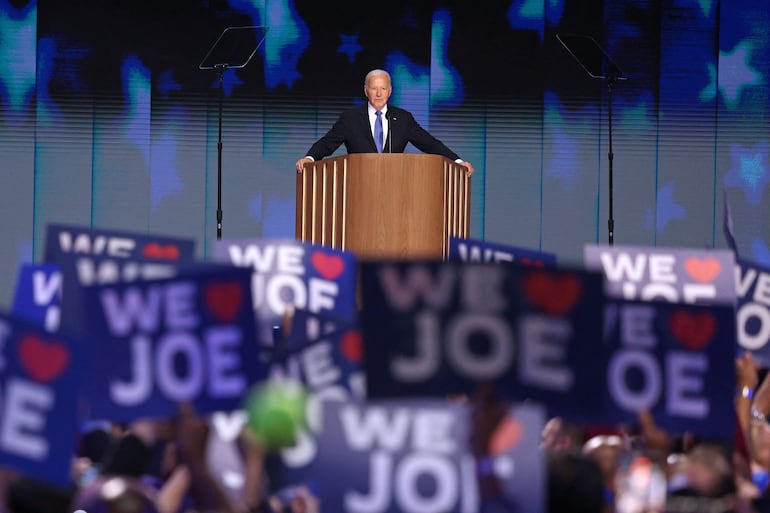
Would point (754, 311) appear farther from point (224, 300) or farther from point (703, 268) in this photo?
point (224, 300)

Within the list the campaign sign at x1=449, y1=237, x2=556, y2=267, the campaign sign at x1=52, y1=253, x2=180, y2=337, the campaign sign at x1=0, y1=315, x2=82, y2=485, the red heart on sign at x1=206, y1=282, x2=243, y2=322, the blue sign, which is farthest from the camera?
the campaign sign at x1=449, y1=237, x2=556, y2=267

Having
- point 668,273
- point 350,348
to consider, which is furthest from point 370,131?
point 350,348

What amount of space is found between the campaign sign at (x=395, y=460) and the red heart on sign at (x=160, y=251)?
1.59m

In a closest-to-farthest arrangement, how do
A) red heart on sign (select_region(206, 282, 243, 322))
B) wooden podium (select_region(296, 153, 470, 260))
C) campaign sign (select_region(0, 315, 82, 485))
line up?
campaign sign (select_region(0, 315, 82, 485))
red heart on sign (select_region(206, 282, 243, 322))
wooden podium (select_region(296, 153, 470, 260))

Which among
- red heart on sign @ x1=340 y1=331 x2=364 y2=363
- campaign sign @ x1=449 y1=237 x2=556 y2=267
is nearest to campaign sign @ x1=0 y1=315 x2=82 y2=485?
red heart on sign @ x1=340 y1=331 x2=364 y2=363

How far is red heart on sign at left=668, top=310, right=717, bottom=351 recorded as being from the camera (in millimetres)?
2994

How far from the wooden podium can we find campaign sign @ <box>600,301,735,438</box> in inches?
105

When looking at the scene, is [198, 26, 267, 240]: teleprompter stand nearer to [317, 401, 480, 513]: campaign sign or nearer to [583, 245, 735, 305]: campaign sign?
[583, 245, 735, 305]: campaign sign

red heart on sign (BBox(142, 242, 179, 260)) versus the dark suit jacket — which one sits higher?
the dark suit jacket

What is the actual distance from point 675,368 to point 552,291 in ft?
1.40

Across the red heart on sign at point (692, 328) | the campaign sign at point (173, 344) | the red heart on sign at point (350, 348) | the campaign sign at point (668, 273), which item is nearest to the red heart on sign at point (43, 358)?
the campaign sign at point (173, 344)

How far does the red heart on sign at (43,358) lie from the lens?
2.45 m

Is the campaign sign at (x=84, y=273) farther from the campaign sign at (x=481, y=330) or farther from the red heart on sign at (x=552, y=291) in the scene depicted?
the red heart on sign at (x=552, y=291)

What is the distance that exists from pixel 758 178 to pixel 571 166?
3.88ft
